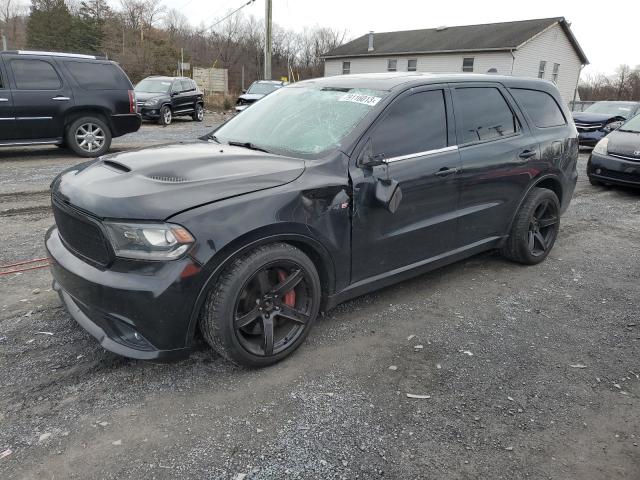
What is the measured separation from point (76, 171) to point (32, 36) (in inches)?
1835

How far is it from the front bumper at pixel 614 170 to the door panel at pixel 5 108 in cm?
1048

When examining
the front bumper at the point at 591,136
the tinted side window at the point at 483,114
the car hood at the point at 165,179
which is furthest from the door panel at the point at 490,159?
the front bumper at the point at 591,136

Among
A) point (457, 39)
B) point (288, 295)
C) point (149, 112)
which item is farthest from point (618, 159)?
point (457, 39)

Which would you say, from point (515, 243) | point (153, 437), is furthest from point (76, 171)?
point (515, 243)

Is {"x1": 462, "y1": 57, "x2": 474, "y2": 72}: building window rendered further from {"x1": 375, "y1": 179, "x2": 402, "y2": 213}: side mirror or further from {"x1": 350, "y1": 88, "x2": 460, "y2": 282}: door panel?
{"x1": 375, "y1": 179, "x2": 402, "y2": 213}: side mirror

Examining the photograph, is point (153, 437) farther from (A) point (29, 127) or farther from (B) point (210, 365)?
(A) point (29, 127)

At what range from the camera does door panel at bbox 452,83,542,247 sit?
154 inches

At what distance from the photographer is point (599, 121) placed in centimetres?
1417

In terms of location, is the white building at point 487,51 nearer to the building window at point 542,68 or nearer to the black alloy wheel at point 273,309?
the building window at point 542,68

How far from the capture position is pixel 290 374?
2.96 metres

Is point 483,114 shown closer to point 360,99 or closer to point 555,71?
point 360,99

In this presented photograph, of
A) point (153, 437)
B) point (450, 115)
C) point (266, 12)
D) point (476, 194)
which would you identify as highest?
point (266, 12)

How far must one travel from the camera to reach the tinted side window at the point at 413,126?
132 inches

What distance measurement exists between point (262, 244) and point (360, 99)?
141cm
